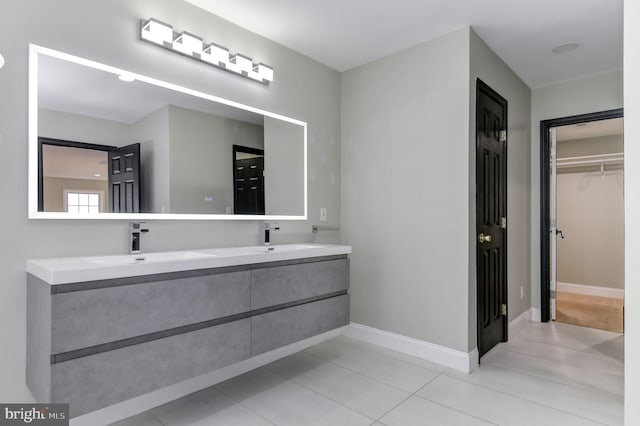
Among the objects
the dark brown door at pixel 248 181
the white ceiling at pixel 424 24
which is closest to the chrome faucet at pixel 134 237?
the dark brown door at pixel 248 181

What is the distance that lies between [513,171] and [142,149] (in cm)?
321

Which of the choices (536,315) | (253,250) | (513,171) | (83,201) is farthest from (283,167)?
(536,315)

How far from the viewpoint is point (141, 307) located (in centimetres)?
165

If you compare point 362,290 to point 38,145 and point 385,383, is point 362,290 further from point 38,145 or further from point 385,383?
point 38,145

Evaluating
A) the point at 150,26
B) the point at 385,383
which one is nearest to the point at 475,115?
the point at 385,383

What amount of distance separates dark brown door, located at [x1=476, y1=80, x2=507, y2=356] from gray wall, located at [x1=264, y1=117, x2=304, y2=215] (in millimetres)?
1402

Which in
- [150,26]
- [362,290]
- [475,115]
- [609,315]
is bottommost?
[609,315]

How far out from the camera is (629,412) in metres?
0.85

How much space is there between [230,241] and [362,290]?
1333 millimetres

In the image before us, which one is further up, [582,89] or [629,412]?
[582,89]

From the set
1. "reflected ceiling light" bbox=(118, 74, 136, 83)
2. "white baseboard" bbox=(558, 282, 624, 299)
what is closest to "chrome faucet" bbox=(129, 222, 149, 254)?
"reflected ceiling light" bbox=(118, 74, 136, 83)

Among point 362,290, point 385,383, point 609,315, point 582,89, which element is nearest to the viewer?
point 385,383

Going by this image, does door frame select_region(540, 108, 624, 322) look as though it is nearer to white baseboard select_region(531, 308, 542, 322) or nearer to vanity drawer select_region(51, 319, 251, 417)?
white baseboard select_region(531, 308, 542, 322)

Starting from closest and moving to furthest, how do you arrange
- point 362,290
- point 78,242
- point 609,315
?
point 78,242 < point 362,290 < point 609,315
